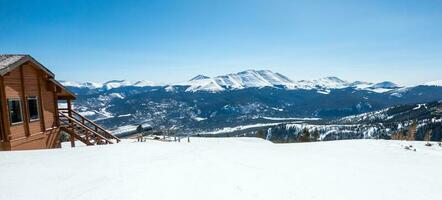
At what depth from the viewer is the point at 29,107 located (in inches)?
756

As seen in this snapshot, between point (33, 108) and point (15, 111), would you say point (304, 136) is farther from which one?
point (15, 111)

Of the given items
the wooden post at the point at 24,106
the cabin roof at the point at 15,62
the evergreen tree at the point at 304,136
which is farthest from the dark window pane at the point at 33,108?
the evergreen tree at the point at 304,136

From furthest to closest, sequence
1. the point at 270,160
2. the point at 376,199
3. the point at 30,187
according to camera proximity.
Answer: the point at 270,160 < the point at 376,199 < the point at 30,187

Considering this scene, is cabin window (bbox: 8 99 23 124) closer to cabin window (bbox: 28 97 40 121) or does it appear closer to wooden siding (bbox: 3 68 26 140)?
wooden siding (bbox: 3 68 26 140)

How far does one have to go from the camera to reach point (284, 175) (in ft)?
32.3

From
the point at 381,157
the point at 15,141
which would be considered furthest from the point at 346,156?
the point at 15,141

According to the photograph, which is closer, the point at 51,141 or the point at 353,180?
the point at 353,180

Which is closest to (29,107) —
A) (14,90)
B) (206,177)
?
(14,90)

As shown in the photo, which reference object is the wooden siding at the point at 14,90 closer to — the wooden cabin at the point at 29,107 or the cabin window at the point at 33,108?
the wooden cabin at the point at 29,107

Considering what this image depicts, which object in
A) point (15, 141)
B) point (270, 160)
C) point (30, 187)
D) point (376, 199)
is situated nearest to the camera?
point (30, 187)

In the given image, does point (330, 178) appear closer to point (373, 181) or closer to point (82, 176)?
point (373, 181)

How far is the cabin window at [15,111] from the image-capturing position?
1716 cm

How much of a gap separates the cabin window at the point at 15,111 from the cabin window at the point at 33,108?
3.48ft

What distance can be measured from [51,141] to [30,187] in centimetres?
1497
